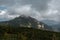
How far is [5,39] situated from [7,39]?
2368 mm

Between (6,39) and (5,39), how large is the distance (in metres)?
2.62

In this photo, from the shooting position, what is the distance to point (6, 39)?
13062cm

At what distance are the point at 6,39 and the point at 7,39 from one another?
99cm

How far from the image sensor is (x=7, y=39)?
13138cm

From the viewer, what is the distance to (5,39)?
436ft
